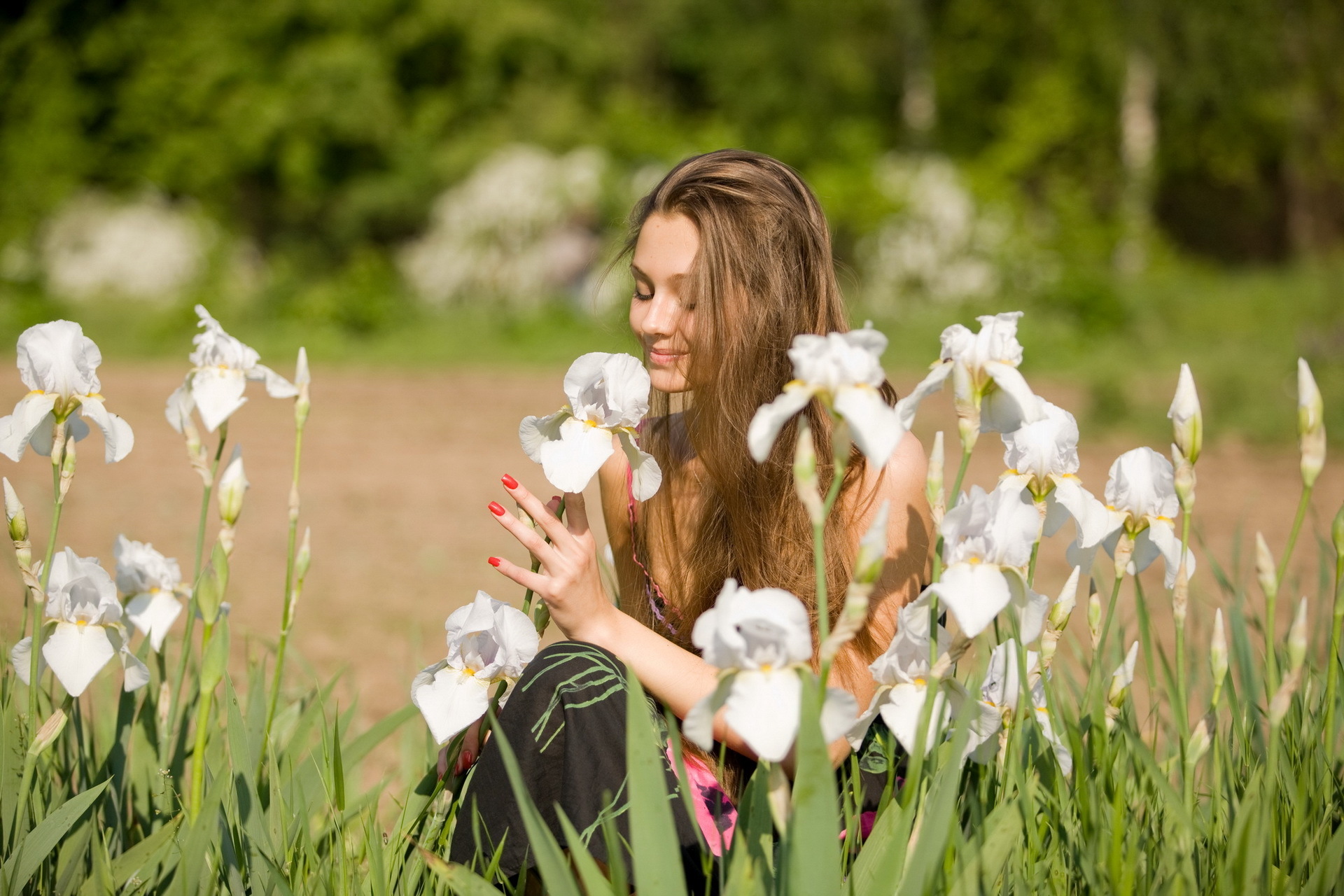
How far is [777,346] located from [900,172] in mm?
10547

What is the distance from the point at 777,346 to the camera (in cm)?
154

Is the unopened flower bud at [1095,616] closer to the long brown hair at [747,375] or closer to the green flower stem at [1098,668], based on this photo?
the green flower stem at [1098,668]

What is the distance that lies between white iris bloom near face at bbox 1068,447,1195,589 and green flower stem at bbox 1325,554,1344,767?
0.13 metres

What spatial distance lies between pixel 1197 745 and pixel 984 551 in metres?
0.28

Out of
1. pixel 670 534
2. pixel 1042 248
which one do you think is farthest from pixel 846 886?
pixel 1042 248

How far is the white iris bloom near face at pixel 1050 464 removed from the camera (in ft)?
3.61

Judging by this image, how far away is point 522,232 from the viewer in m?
11.5

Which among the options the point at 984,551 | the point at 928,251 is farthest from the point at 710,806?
the point at 928,251

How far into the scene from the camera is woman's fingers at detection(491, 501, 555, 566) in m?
1.14

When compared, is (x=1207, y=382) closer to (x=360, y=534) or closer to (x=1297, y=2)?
(x=360, y=534)

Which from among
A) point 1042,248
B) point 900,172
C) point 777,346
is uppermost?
point 900,172

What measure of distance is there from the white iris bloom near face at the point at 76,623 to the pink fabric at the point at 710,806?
24.4 inches

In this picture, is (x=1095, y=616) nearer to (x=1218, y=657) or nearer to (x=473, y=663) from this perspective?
(x=1218, y=657)

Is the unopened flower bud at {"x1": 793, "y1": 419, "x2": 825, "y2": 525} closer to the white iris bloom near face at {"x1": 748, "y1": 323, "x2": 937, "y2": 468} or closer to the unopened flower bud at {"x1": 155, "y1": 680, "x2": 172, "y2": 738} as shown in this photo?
the white iris bloom near face at {"x1": 748, "y1": 323, "x2": 937, "y2": 468}
